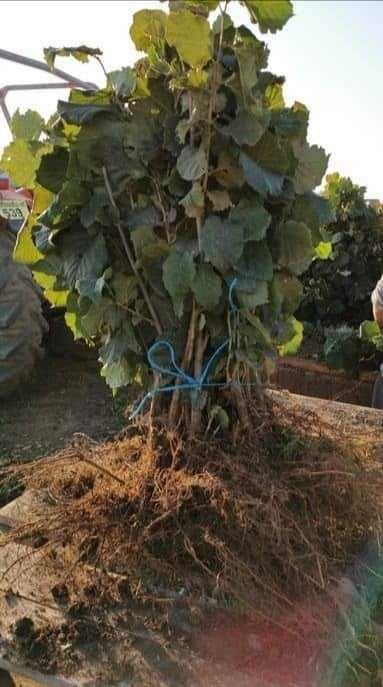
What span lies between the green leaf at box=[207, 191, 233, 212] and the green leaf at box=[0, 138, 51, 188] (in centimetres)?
49

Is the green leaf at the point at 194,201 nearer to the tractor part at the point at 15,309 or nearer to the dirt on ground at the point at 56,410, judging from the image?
the dirt on ground at the point at 56,410

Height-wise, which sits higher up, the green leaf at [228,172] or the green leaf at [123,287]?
the green leaf at [228,172]

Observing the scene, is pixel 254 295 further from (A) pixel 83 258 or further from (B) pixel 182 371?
(A) pixel 83 258

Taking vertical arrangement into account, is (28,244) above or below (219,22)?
below

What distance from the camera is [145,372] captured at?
7.07 ft

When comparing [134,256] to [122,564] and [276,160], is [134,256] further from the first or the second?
[122,564]

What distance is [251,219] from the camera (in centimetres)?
184

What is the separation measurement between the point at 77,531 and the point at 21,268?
254 centimetres

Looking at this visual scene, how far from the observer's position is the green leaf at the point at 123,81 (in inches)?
73.2

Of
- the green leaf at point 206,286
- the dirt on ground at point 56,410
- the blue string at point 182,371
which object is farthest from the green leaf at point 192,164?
the dirt on ground at point 56,410

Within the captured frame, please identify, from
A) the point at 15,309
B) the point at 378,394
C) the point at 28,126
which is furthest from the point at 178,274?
the point at 378,394

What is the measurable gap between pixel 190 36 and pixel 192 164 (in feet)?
0.97

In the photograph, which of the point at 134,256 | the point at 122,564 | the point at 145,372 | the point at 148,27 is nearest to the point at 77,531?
the point at 122,564

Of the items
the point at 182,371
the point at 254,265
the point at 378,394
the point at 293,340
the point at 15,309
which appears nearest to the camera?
the point at 254,265
